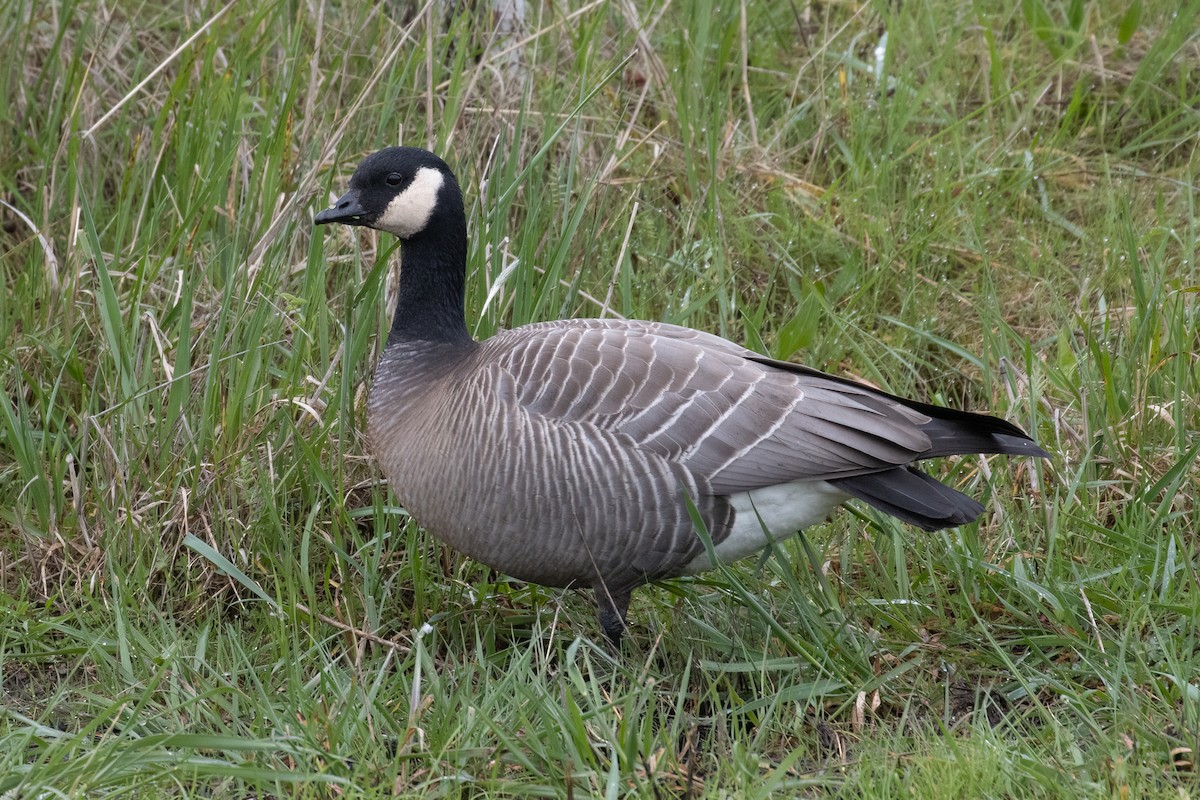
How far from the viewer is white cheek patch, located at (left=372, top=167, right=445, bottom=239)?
4.03m

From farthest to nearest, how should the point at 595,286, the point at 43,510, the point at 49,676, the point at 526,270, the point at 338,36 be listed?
the point at 338,36, the point at 595,286, the point at 526,270, the point at 43,510, the point at 49,676

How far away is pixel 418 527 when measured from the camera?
165 inches

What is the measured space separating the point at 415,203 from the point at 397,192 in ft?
0.21

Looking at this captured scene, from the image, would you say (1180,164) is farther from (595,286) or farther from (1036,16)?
(595,286)

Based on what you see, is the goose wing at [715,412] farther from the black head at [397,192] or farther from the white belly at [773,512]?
the black head at [397,192]

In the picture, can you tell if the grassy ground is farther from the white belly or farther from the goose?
the goose

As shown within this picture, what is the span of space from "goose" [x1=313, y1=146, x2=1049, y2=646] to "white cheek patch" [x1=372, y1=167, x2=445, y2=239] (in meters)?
0.52

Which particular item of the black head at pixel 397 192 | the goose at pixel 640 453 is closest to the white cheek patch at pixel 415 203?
the black head at pixel 397 192

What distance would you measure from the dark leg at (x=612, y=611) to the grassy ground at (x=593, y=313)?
0.09 metres

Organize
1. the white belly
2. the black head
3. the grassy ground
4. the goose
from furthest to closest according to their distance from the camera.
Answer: the black head, the white belly, the goose, the grassy ground

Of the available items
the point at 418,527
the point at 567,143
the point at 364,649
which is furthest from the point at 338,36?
the point at 364,649

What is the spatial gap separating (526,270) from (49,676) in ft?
6.42

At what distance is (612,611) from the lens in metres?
3.88

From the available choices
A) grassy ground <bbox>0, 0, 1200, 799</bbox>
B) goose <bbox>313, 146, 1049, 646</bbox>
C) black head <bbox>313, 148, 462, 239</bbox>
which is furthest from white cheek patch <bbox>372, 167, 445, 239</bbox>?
goose <bbox>313, 146, 1049, 646</bbox>
